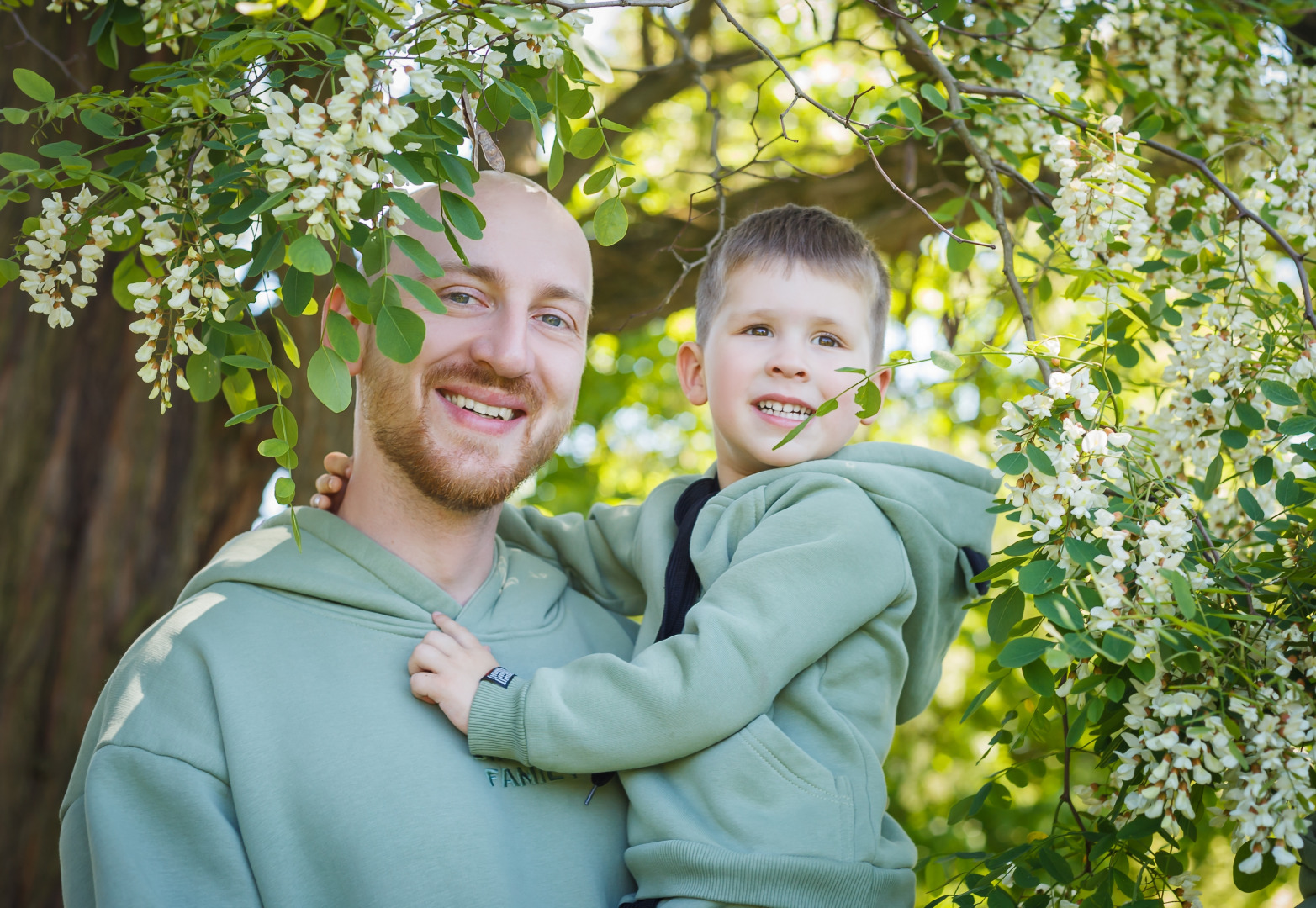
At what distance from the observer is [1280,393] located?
1797 mm

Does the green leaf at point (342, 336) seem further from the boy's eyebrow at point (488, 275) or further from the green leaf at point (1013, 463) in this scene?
the green leaf at point (1013, 463)

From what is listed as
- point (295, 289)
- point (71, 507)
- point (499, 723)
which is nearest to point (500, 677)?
point (499, 723)

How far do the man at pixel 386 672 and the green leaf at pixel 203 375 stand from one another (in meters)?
0.43

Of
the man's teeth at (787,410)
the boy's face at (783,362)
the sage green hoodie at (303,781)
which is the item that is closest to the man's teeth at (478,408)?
the sage green hoodie at (303,781)

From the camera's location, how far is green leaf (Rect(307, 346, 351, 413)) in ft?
4.87

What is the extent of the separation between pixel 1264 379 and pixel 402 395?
69.6 inches

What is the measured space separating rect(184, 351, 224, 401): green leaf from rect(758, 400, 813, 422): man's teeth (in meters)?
1.16

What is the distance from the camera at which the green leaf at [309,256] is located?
54.7 inches

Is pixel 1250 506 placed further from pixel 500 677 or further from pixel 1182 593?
pixel 500 677

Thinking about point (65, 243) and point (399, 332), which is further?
point (65, 243)

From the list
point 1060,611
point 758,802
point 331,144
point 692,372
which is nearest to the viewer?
point 331,144

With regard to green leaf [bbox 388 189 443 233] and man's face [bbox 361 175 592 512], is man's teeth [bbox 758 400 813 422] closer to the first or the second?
man's face [bbox 361 175 592 512]

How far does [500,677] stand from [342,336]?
2.45ft

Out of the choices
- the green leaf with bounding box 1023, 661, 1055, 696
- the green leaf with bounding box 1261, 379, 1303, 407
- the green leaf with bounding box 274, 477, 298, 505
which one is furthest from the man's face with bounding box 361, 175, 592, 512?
the green leaf with bounding box 1261, 379, 1303, 407
